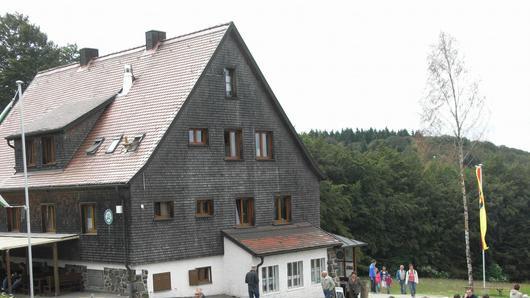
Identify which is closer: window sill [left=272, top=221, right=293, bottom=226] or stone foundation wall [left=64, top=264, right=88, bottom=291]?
stone foundation wall [left=64, top=264, right=88, bottom=291]

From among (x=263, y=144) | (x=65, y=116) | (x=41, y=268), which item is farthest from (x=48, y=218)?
(x=263, y=144)

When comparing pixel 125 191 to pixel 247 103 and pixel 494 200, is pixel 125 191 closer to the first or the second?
pixel 247 103

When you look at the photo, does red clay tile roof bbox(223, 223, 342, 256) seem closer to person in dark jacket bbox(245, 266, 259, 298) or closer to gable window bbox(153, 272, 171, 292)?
person in dark jacket bbox(245, 266, 259, 298)

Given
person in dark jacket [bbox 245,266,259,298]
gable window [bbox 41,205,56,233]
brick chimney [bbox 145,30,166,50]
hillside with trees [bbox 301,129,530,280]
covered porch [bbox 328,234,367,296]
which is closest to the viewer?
person in dark jacket [bbox 245,266,259,298]

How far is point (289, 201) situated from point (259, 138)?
3.22 meters

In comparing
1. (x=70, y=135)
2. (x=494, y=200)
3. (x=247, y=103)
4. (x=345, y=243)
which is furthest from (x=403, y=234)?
(x=70, y=135)

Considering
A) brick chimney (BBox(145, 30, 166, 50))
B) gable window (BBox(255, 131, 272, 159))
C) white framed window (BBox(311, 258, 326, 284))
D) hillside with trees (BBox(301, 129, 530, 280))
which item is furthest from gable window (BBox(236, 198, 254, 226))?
hillside with trees (BBox(301, 129, 530, 280))

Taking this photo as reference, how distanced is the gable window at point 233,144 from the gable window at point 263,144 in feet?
3.42

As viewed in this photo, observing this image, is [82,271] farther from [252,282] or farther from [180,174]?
[252,282]

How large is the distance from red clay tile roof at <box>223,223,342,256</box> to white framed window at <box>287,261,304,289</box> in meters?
0.79

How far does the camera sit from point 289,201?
104 feet

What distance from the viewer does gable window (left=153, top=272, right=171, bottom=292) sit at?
2561 cm

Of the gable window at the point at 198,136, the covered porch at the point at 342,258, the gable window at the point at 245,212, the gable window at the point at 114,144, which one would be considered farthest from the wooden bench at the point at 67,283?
the covered porch at the point at 342,258

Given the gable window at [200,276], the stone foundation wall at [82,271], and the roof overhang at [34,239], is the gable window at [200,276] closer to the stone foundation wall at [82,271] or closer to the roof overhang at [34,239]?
the stone foundation wall at [82,271]
